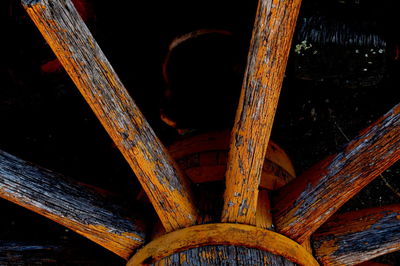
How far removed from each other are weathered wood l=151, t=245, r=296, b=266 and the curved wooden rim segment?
17 mm

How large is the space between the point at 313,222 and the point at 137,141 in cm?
77

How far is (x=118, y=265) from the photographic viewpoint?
7.98 ft

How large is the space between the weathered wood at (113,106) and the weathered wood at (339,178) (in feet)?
1.32

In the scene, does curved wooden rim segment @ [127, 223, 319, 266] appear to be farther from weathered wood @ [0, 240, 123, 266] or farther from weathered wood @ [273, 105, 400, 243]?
weathered wood @ [0, 240, 123, 266]

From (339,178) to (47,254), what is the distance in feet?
4.56

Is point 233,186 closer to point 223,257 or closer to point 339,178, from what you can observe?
point 223,257

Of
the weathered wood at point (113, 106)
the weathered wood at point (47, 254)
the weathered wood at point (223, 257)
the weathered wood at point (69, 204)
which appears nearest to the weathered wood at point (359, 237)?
the weathered wood at point (223, 257)

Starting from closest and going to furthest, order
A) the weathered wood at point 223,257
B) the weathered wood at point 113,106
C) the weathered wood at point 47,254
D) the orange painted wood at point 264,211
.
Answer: the weathered wood at point 113,106 → the weathered wood at point 223,257 → the orange painted wood at point 264,211 → the weathered wood at point 47,254

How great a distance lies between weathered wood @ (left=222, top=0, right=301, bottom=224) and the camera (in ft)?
5.32

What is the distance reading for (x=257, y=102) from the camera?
67.8 inches

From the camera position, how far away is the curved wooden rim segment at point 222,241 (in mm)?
1798

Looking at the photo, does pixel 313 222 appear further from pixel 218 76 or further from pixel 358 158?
pixel 218 76

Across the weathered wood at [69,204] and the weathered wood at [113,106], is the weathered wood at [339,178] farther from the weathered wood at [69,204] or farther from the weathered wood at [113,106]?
the weathered wood at [69,204]

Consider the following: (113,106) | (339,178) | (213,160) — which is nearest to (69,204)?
(113,106)
